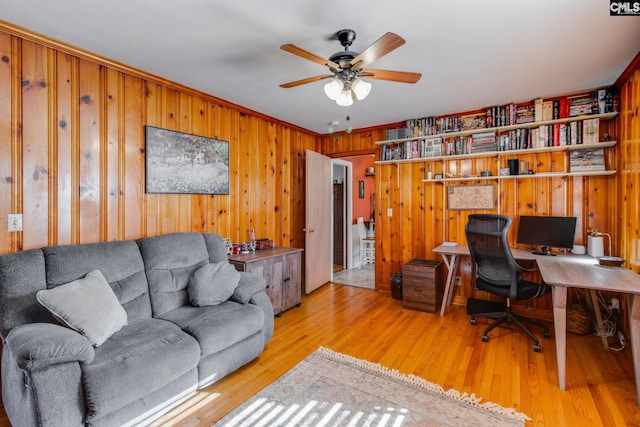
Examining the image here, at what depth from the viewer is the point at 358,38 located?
2102 mm

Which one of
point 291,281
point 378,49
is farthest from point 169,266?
point 378,49

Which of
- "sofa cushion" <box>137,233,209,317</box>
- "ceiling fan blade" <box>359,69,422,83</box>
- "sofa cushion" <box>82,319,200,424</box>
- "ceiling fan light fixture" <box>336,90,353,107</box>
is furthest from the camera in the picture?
"sofa cushion" <box>137,233,209,317</box>

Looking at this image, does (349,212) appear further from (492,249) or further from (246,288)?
(246,288)

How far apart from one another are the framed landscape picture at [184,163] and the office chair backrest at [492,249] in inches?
105

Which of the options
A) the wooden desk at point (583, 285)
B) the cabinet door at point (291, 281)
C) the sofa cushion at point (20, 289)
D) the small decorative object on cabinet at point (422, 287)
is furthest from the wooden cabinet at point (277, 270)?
the wooden desk at point (583, 285)

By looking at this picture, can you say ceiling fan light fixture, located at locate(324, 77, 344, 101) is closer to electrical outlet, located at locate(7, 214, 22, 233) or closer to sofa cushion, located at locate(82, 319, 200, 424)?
sofa cushion, located at locate(82, 319, 200, 424)

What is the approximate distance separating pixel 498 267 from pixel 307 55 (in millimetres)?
2546

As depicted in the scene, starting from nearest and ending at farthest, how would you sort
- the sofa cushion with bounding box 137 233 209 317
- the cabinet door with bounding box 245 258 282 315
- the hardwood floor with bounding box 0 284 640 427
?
1. the hardwood floor with bounding box 0 284 640 427
2. the sofa cushion with bounding box 137 233 209 317
3. the cabinet door with bounding box 245 258 282 315

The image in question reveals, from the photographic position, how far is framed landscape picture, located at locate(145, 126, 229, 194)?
9.07 feet

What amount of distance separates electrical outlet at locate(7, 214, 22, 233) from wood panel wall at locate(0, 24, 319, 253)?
27 mm

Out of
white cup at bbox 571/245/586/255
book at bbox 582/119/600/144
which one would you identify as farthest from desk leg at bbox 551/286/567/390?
book at bbox 582/119/600/144

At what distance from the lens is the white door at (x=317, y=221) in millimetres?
4293

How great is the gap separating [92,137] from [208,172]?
1.04 meters

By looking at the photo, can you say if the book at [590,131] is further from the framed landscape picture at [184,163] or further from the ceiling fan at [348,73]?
the framed landscape picture at [184,163]
